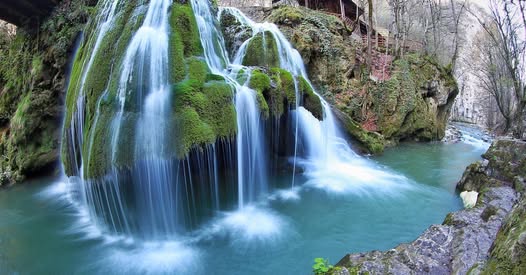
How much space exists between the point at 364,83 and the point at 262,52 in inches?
267

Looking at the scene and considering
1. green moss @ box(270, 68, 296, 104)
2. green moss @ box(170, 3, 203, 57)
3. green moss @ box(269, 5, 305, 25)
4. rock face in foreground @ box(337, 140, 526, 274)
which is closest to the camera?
rock face in foreground @ box(337, 140, 526, 274)

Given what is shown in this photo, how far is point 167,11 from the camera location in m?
7.42

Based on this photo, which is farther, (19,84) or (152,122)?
(19,84)

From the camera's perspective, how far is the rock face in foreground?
7.82ft

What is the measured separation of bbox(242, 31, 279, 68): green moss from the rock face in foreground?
770cm

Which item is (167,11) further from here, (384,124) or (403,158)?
(384,124)

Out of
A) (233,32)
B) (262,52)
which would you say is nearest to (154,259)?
(262,52)

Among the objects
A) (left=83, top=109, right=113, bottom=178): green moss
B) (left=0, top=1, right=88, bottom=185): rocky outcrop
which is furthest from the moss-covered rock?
(left=83, top=109, right=113, bottom=178): green moss

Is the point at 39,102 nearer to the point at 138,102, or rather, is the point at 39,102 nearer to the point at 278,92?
the point at 138,102

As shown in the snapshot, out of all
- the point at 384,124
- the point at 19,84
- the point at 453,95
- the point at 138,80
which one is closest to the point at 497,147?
the point at 384,124

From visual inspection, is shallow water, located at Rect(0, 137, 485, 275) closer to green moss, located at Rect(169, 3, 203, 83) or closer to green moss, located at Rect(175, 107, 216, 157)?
green moss, located at Rect(175, 107, 216, 157)

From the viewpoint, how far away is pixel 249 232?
6.40 meters

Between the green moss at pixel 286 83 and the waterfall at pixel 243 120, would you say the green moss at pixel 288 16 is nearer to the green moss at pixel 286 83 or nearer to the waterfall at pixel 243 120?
the waterfall at pixel 243 120

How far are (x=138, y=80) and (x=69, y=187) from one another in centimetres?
502
